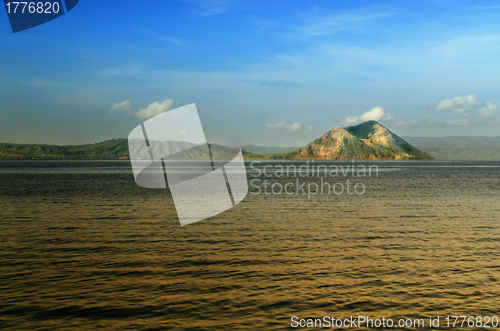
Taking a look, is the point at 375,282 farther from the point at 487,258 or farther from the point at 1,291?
the point at 1,291

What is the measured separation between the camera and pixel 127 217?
92.6 feet

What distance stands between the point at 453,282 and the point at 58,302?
12.7 metres

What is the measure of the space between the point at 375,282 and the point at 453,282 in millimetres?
2708

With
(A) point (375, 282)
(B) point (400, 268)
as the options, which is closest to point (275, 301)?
(A) point (375, 282)

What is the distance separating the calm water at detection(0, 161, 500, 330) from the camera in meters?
10.6

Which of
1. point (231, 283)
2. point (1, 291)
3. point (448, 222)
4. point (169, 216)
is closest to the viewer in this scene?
point (1, 291)

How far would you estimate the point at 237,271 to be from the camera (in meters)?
14.4

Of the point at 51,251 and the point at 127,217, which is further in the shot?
the point at 127,217

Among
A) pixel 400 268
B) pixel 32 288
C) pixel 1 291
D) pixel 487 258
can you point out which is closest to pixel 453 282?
pixel 400 268

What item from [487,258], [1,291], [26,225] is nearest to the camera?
[1,291]

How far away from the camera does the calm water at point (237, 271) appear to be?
34.8 ft

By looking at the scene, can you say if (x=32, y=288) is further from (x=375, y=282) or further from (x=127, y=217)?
(x=127, y=217)

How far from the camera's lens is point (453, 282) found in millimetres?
13406

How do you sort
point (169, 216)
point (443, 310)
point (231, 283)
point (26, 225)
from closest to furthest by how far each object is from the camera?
point (443, 310), point (231, 283), point (26, 225), point (169, 216)
